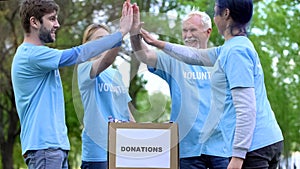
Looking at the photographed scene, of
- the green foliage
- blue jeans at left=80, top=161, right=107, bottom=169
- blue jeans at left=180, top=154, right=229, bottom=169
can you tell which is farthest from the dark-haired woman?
the green foliage

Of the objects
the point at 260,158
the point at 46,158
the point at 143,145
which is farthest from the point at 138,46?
the point at 260,158

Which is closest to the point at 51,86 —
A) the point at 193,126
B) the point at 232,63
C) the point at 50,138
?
the point at 50,138

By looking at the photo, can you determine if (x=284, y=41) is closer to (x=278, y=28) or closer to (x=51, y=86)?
(x=278, y=28)

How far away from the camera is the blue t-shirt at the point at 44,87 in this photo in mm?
4289

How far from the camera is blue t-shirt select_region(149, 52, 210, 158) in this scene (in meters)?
4.57

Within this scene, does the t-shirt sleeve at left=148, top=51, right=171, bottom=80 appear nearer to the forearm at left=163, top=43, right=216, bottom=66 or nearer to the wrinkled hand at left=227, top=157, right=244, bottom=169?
the forearm at left=163, top=43, right=216, bottom=66

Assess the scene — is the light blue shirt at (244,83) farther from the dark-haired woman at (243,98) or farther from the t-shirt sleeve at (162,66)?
the t-shirt sleeve at (162,66)

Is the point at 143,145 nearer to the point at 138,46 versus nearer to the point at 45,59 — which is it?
the point at 138,46

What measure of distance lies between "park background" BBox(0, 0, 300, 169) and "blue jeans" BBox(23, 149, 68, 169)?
548 mm

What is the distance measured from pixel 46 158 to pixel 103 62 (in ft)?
2.69

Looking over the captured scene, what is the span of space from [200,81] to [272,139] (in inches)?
47.7

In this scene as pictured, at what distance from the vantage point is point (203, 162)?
4.95 metres

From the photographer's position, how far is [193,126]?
15.5 feet

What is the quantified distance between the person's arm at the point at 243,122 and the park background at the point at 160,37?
1.05 meters
